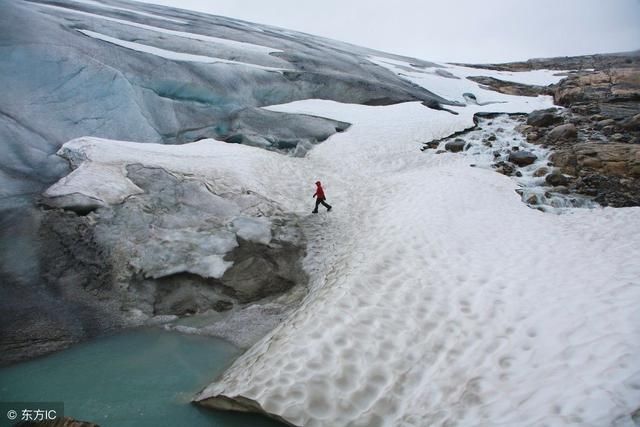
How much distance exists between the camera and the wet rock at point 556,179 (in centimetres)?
1434

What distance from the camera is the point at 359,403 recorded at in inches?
217

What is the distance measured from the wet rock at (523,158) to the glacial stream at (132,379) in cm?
1534

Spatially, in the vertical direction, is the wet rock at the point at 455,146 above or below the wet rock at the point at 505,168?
above

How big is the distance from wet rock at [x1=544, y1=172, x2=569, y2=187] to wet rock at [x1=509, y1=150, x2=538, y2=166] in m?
2.31

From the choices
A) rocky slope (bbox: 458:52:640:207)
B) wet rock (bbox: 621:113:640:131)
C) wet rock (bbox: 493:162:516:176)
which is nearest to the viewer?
rocky slope (bbox: 458:52:640:207)

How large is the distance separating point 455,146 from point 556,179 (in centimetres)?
599

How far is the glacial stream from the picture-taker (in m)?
5.57

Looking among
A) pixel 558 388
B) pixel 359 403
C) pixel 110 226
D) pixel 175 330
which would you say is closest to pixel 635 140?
pixel 558 388

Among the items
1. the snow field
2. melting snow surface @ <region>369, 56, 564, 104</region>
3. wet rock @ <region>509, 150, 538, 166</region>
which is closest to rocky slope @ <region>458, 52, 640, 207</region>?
wet rock @ <region>509, 150, 538, 166</region>

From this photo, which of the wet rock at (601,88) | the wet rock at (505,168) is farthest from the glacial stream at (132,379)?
the wet rock at (601,88)

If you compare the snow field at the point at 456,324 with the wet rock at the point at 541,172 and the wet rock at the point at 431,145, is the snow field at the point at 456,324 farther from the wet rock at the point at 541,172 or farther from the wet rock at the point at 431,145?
the wet rock at the point at 431,145

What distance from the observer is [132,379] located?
636cm

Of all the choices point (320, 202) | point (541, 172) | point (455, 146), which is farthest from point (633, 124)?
point (320, 202)

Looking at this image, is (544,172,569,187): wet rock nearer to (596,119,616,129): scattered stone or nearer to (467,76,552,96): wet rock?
(596,119,616,129): scattered stone
